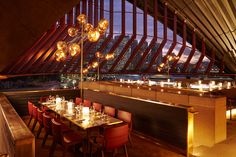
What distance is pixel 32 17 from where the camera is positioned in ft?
16.2

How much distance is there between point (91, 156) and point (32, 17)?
11.2 feet

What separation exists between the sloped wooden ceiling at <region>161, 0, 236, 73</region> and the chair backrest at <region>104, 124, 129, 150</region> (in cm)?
923

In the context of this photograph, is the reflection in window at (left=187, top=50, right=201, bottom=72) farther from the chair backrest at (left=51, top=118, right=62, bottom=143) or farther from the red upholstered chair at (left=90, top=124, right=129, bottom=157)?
the chair backrest at (left=51, top=118, right=62, bottom=143)

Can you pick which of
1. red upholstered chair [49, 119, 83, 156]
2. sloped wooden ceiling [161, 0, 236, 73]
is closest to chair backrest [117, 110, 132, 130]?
red upholstered chair [49, 119, 83, 156]

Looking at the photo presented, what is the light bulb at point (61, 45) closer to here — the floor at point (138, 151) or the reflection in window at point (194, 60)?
the floor at point (138, 151)

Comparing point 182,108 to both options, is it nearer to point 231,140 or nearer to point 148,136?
point 148,136

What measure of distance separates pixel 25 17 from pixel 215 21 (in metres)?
11.5

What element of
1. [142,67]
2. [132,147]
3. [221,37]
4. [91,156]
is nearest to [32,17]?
[91,156]

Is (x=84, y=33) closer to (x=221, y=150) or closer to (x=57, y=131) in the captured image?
(x=57, y=131)

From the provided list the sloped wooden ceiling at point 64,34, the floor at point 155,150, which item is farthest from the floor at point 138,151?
the sloped wooden ceiling at point 64,34

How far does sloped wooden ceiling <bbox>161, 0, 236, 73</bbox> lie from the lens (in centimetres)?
1108

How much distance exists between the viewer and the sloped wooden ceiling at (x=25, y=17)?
14.3 feet

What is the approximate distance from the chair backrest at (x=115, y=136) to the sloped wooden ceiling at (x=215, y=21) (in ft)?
30.3

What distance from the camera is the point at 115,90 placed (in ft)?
23.6
